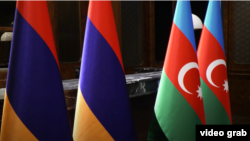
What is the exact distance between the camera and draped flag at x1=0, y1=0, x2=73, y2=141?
0.72m

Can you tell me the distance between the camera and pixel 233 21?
14.2 ft

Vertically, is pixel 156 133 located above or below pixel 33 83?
below

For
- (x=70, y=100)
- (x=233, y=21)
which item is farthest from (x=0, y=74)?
(x=233, y=21)

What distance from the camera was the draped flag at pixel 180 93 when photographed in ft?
3.82

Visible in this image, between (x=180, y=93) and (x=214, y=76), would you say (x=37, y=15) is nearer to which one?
(x=180, y=93)

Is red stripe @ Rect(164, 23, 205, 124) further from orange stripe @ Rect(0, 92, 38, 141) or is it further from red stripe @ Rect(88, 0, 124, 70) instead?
orange stripe @ Rect(0, 92, 38, 141)

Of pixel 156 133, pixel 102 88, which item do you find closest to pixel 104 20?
pixel 102 88

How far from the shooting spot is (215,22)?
1.52 m

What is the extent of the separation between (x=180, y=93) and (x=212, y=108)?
365 mm

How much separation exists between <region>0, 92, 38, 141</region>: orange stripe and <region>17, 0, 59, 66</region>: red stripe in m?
0.20

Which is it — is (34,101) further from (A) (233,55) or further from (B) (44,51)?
(A) (233,55)

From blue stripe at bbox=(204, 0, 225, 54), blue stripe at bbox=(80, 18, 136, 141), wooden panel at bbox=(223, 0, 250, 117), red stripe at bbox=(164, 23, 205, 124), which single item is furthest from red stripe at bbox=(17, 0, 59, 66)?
wooden panel at bbox=(223, 0, 250, 117)

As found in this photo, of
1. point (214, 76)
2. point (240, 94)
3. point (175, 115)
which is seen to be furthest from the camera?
point (240, 94)

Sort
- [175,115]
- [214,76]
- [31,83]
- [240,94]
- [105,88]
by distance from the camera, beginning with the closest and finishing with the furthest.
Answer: [31,83] < [105,88] < [175,115] < [214,76] < [240,94]
